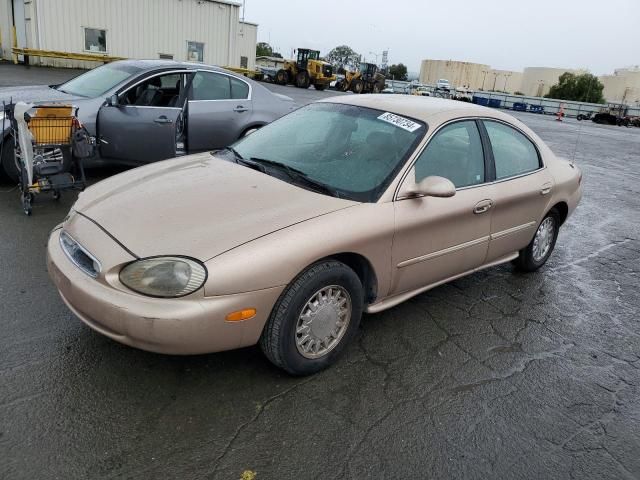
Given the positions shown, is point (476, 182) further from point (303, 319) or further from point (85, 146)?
point (85, 146)

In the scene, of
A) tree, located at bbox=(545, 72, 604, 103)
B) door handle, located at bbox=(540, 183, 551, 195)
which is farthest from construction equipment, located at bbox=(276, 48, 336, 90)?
tree, located at bbox=(545, 72, 604, 103)

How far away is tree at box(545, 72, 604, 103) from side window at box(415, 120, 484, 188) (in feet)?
327

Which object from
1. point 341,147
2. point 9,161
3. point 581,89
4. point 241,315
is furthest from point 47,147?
point 581,89

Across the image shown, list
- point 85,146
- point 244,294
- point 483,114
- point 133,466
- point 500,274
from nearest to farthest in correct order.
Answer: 1. point 133,466
2. point 244,294
3. point 483,114
4. point 500,274
5. point 85,146

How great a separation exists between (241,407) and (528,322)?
243 cm

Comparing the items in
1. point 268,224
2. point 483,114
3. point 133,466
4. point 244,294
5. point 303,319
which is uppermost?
point 483,114

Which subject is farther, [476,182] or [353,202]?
[476,182]

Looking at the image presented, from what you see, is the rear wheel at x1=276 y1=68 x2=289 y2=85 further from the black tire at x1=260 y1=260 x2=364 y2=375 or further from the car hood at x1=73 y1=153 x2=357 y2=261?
the black tire at x1=260 y1=260 x2=364 y2=375

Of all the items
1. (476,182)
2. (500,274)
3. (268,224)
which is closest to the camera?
(268,224)

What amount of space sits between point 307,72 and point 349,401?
35516mm

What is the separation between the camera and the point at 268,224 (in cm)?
276

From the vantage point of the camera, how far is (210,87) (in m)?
7.06

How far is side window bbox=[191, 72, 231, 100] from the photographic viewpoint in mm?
6898

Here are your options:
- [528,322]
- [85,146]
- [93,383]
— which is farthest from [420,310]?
[85,146]
